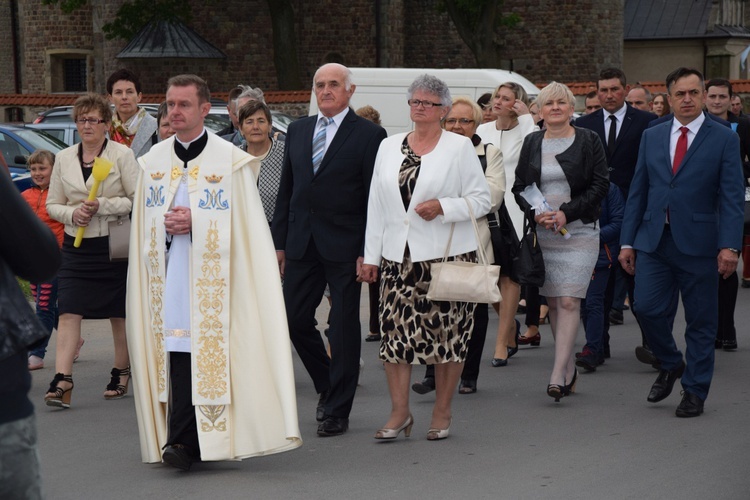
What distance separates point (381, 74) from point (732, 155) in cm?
1347

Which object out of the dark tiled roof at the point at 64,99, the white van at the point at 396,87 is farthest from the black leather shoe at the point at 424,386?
the dark tiled roof at the point at 64,99

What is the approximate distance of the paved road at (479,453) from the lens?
233 inches

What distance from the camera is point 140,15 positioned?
37094 millimetres

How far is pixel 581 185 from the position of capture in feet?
26.0

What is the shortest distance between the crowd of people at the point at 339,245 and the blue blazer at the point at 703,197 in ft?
0.04

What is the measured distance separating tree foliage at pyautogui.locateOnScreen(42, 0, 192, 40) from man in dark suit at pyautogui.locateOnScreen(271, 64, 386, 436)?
3020 centimetres

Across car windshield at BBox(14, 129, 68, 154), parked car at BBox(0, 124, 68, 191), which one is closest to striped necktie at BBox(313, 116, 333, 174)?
parked car at BBox(0, 124, 68, 191)

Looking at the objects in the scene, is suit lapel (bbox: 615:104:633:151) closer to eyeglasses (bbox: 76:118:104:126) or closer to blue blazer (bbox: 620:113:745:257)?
blue blazer (bbox: 620:113:745:257)

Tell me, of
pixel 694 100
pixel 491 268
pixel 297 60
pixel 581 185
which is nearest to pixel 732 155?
pixel 694 100

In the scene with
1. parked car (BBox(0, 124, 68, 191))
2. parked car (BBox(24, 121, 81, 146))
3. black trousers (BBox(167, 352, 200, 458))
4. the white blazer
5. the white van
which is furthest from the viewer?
the white van

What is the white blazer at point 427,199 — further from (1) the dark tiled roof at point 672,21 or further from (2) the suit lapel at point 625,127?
(1) the dark tiled roof at point 672,21

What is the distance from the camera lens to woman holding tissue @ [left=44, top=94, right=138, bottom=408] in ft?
26.5

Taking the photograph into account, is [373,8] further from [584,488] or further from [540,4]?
[584,488]

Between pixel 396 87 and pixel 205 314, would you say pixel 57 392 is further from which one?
pixel 396 87
